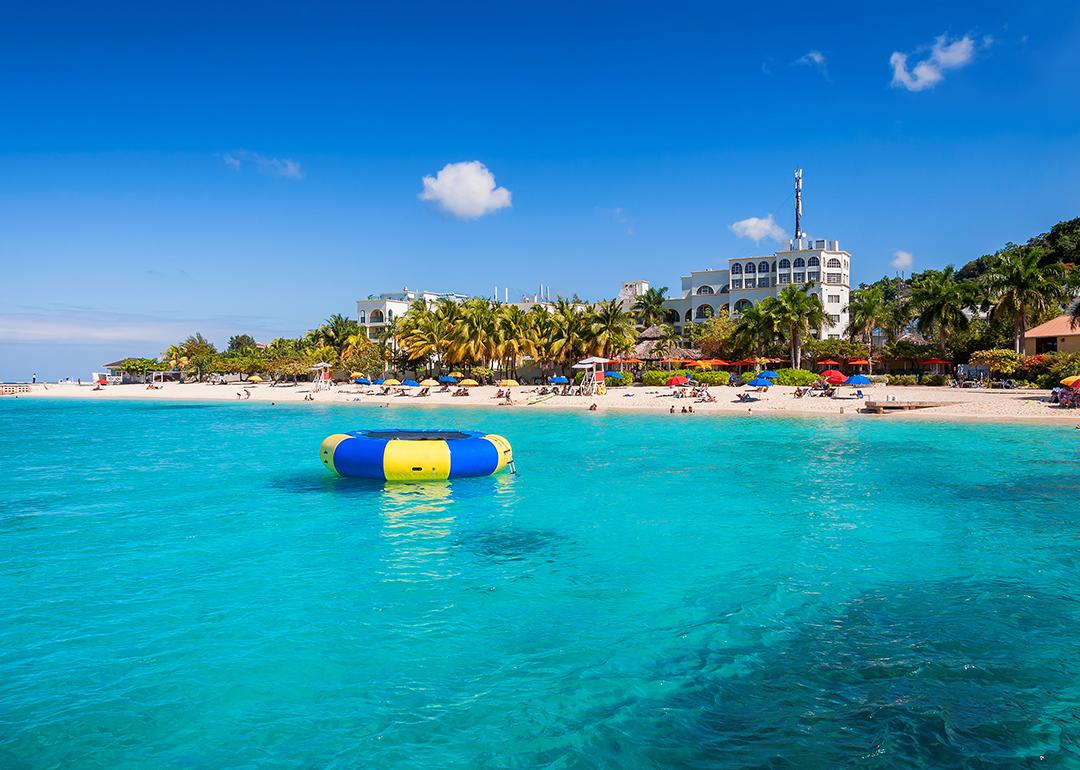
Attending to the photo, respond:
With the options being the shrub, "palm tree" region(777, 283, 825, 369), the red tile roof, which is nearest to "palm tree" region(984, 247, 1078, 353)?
the red tile roof

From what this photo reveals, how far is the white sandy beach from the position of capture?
1391 inches

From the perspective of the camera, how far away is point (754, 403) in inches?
1687

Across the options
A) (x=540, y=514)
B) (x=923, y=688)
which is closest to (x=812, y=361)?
(x=540, y=514)

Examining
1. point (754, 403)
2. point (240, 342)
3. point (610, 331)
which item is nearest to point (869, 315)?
point (610, 331)

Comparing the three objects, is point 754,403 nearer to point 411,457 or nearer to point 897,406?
point 897,406

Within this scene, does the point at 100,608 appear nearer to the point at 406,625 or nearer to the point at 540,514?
the point at 406,625

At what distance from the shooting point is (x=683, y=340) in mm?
70625

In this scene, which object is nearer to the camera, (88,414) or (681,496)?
(681,496)

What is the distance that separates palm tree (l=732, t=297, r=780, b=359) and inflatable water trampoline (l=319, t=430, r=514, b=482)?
40689mm

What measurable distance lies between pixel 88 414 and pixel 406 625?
50.2m

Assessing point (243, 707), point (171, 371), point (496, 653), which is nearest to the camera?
point (243, 707)

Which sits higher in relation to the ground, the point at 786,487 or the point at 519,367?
the point at 519,367

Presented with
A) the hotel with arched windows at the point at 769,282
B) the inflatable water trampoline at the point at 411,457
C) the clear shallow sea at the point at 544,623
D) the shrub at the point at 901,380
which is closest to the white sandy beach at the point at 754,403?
the shrub at the point at 901,380

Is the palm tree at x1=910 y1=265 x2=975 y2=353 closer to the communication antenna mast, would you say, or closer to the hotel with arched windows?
the hotel with arched windows
